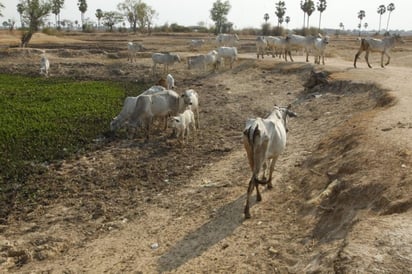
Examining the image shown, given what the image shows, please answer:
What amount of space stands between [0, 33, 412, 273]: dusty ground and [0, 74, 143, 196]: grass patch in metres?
0.65

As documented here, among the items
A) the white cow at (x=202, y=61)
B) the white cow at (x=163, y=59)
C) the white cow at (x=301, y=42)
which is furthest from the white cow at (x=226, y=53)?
the white cow at (x=301, y=42)

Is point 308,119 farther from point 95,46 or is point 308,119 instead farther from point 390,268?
point 95,46

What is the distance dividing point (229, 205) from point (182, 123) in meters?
4.62

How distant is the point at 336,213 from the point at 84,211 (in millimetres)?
5245

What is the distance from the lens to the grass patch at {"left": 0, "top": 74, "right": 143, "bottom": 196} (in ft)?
39.0

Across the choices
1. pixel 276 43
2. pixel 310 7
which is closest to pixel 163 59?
pixel 276 43

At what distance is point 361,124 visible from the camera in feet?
37.5

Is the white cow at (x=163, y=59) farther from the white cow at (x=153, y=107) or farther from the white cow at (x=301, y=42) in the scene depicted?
the white cow at (x=153, y=107)

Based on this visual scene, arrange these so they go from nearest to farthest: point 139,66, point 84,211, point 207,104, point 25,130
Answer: point 84,211
point 25,130
point 207,104
point 139,66

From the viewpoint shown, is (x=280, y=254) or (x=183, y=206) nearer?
(x=280, y=254)

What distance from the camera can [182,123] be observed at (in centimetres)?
1323

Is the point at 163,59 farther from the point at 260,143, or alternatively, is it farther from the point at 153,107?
the point at 260,143

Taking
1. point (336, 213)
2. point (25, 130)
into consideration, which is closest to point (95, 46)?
point (25, 130)

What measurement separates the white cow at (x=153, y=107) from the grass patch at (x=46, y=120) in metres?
1.28
